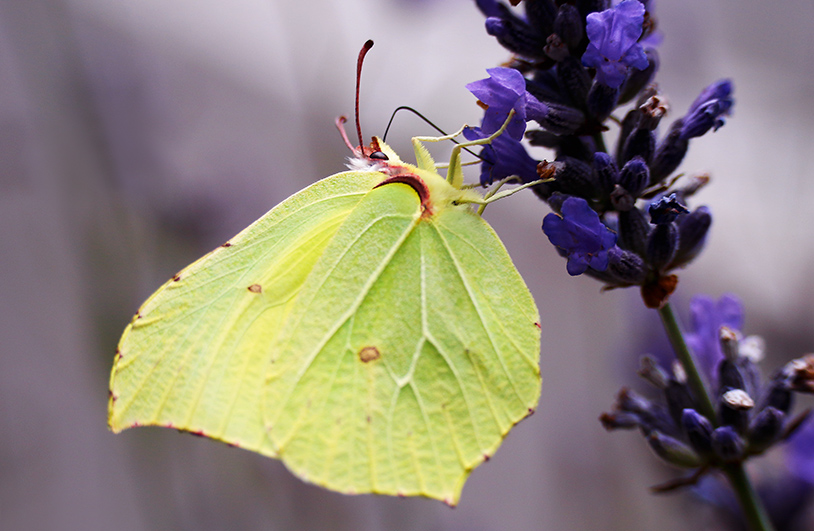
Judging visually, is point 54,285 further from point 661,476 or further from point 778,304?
point 778,304

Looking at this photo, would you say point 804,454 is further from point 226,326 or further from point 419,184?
point 226,326

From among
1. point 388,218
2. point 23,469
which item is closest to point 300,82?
point 388,218

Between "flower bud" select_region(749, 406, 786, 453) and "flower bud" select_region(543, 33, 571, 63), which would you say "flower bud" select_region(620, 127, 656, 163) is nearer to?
"flower bud" select_region(543, 33, 571, 63)

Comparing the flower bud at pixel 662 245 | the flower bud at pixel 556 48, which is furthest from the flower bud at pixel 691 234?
the flower bud at pixel 556 48

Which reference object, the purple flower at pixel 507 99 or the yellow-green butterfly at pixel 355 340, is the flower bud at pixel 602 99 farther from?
the yellow-green butterfly at pixel 355 340

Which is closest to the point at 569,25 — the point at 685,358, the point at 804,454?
the point at 685,358
